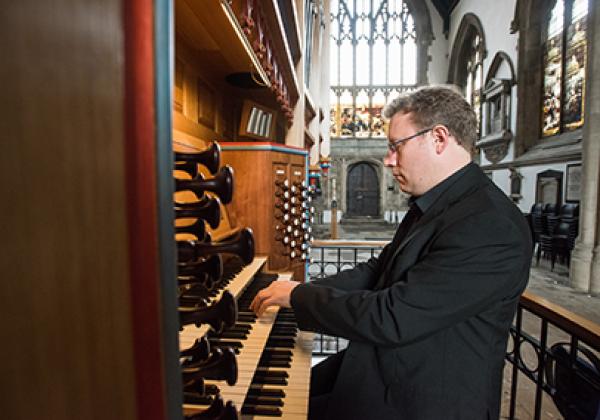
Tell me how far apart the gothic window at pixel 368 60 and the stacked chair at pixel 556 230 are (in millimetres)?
11378

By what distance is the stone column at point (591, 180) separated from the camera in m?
5.90

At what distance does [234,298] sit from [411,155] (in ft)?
3.15

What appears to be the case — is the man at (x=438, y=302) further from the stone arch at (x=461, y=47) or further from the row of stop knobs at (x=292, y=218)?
the stone arch at (x=461, y=47)

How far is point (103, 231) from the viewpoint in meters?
0.35

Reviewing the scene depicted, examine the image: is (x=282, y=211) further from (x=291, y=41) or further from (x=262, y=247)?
(x=291, y=41)

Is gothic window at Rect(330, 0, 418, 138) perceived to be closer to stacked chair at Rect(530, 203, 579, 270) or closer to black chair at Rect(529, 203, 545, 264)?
black chair at Rect(529, 203, 545, 264)

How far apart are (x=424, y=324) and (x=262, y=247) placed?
1.82 m

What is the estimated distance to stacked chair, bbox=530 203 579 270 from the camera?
23.1 ft

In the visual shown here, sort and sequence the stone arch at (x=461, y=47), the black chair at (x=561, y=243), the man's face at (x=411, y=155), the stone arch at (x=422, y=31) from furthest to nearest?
the stone arch at (x=422, y=31) < the stone arch at (x=461, y=47) < the black chair at (x=561, y=243) < the man's face at (x=411, y=155)

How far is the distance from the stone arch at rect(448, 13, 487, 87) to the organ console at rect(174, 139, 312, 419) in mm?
15251

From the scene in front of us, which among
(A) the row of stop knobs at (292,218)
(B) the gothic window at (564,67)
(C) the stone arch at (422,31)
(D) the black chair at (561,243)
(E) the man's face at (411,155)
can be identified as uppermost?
(C) the stone arch at (422,31)

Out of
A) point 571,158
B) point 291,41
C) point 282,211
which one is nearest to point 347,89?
point 571,158

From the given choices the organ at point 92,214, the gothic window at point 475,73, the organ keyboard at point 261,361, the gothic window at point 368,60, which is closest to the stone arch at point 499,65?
the gothic window at point 475,73

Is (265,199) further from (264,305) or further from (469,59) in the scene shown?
(469,59)
